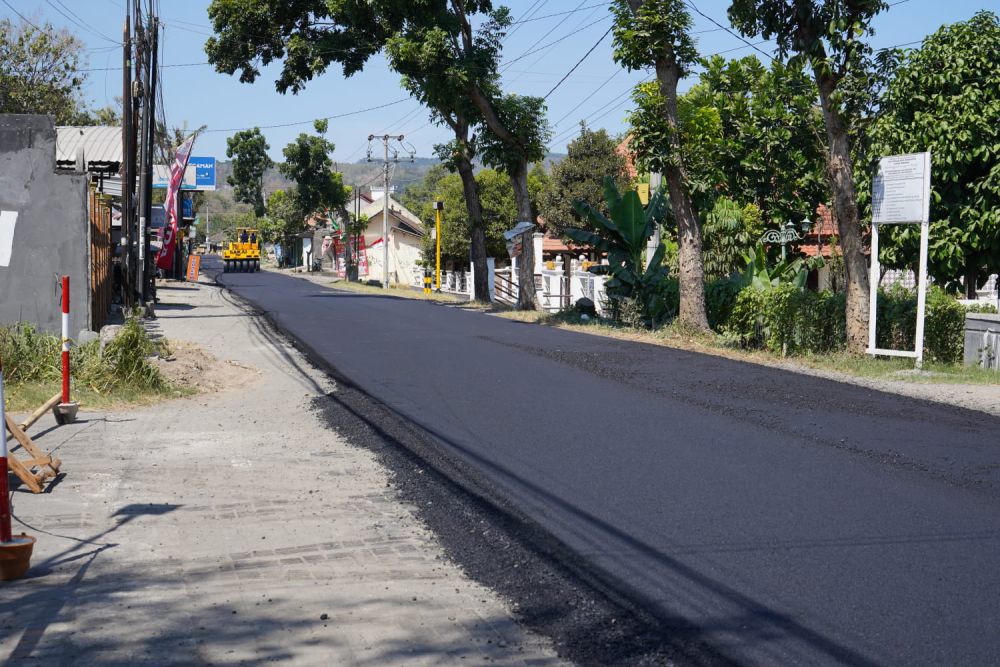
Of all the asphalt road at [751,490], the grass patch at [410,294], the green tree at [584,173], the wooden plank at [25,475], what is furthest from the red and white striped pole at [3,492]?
the green tree at [584,173]

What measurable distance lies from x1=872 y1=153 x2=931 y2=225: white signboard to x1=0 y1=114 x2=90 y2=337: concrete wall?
1189 centimetres

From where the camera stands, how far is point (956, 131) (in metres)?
21.6

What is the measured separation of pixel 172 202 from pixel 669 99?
1953 cm

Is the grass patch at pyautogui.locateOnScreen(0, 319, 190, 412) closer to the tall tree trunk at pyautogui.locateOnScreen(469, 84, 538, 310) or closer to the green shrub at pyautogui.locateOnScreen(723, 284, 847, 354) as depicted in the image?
the green shrub at pyautogui.locateOnScreen(723, 284, 847, 354)

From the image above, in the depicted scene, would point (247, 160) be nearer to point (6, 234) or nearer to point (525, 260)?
point (525, 260)

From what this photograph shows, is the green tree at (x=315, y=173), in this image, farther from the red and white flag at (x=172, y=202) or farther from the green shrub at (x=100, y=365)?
the green shrub at (x=100, y=365)

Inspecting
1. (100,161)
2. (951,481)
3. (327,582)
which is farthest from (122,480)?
(100,161)

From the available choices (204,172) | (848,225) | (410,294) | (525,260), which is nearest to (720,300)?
(848,225)

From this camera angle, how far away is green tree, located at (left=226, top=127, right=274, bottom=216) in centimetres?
9675

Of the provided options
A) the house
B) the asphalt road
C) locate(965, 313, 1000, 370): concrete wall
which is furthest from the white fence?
the house

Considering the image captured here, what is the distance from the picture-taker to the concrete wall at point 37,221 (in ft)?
49.6

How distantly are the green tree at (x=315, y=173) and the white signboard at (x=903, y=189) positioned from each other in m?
59.7

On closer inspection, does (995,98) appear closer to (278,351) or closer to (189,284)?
(278,351)

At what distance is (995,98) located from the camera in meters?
21.5
